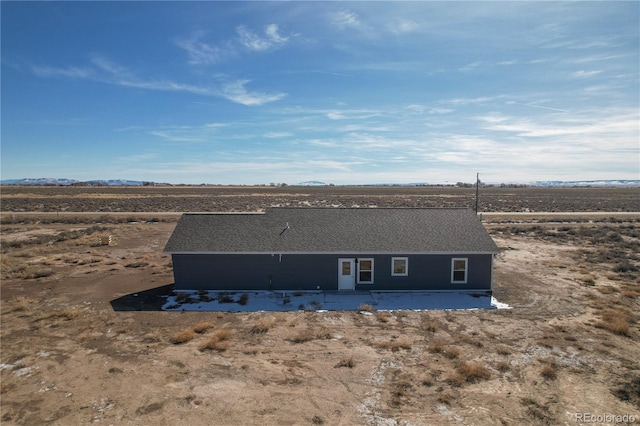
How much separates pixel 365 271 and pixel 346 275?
1.14 m

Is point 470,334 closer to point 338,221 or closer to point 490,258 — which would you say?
point 490,258

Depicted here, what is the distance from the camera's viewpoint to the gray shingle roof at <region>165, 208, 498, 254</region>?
2006 centimetres


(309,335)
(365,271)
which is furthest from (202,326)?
(365,271)

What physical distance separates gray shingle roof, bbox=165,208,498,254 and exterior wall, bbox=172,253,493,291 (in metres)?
0.50

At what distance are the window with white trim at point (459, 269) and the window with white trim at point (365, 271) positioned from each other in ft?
15.7

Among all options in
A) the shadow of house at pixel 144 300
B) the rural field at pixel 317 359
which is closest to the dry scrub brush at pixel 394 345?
the rural field at pixel 317 359

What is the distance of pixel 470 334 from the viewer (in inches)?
578

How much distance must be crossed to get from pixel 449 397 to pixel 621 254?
28.1 meters

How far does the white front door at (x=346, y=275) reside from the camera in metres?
20.3

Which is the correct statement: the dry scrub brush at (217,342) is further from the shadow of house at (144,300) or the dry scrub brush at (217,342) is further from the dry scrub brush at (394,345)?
the dry scrub brush at (394,345)

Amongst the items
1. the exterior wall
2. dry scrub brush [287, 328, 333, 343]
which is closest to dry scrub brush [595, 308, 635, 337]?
the exterior wall

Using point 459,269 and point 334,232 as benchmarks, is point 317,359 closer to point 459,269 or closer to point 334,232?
point 334,232

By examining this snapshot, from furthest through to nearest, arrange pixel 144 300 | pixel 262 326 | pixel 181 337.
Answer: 1. pixel 144 300
2. pixel 262 326
3. pixel 181 337

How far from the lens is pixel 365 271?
2028cm
